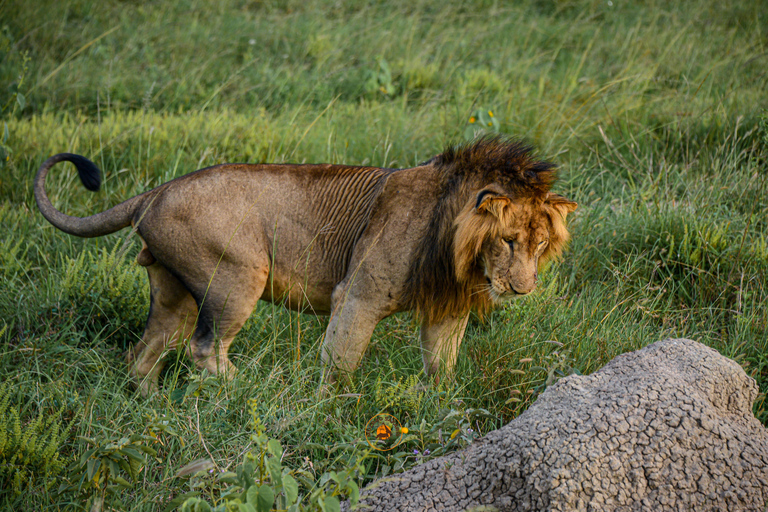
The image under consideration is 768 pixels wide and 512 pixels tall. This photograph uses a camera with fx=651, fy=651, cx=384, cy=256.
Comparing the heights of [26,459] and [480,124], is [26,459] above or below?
below

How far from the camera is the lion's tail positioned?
367cm

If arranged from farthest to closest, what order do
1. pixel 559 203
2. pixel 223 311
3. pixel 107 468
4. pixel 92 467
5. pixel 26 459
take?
pixel 223 311 → pixel 559 203 → pixel 26 459 → pixel 107 468 → pixel 92 467

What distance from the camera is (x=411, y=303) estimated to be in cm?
338

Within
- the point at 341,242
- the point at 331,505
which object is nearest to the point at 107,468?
the point at 331,505

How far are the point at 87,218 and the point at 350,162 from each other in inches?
96.9

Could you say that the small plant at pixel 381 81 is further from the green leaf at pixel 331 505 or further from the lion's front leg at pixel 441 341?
the green leaf at pixel 331 505

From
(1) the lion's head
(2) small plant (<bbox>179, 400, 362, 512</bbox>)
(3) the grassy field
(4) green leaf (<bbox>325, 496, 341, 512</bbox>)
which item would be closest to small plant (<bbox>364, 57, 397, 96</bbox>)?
(3) the grassy field

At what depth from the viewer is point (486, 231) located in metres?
3.12

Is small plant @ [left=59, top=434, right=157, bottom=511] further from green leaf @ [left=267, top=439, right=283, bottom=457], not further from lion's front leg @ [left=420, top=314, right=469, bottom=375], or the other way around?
→ lion's front leg @ [left=420, top=314, right=469, bottom=375]

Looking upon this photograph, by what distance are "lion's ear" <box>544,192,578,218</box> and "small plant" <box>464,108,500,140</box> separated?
6.16 ft

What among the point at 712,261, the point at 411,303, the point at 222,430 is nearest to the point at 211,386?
the point at 222,430

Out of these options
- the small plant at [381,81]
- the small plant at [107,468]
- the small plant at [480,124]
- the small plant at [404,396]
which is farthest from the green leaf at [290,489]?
Result: the small plant at [381,81]

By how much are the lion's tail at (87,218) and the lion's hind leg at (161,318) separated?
32 centimetres

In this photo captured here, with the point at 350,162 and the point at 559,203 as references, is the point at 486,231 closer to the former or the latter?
the point at 559,203
